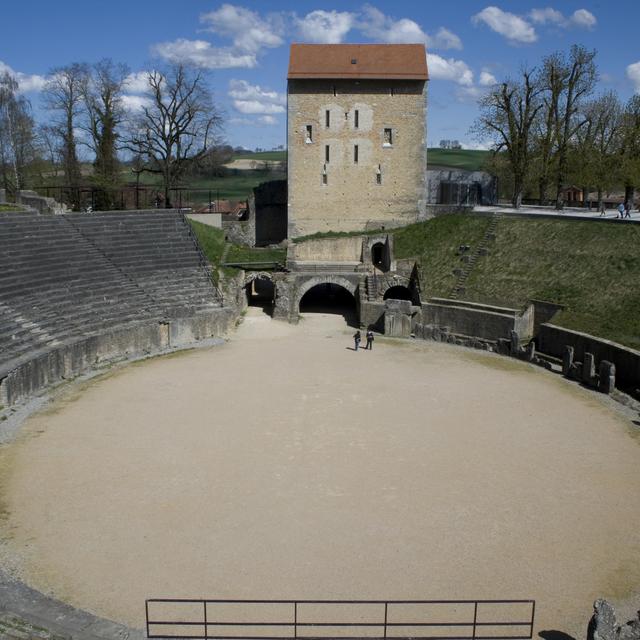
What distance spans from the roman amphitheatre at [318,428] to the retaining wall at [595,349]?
0.09 metres

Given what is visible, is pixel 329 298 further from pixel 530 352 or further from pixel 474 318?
pixel 530 352

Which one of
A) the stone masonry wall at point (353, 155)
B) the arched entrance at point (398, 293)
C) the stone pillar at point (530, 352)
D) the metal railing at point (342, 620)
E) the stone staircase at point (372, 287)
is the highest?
the stone masonry wall at point (353, 155)

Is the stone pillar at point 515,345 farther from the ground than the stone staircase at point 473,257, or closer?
closer

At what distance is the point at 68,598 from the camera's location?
37.9 ft

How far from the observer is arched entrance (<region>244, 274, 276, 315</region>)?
36406mm

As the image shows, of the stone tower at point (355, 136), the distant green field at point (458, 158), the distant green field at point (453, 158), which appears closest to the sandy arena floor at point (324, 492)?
the stone tower at point (355, 136)

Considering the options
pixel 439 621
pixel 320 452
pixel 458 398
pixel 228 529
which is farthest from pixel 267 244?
pixel 439 621

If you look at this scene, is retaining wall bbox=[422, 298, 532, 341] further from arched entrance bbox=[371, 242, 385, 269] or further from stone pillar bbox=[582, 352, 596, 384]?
arched entrance bbox=[371, 242, 385, 269]

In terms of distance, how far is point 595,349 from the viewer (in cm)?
2503

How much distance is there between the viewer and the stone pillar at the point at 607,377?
2258 cm

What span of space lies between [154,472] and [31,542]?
11.8 ft

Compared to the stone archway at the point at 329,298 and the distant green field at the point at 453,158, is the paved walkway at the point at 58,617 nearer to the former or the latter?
the stone archway at the point at 329,298

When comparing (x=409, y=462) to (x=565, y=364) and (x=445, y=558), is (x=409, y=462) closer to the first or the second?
(x=445, y=558)

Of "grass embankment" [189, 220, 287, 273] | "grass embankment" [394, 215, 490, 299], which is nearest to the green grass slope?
"grass embankment" [394, 215, 490, 299]
